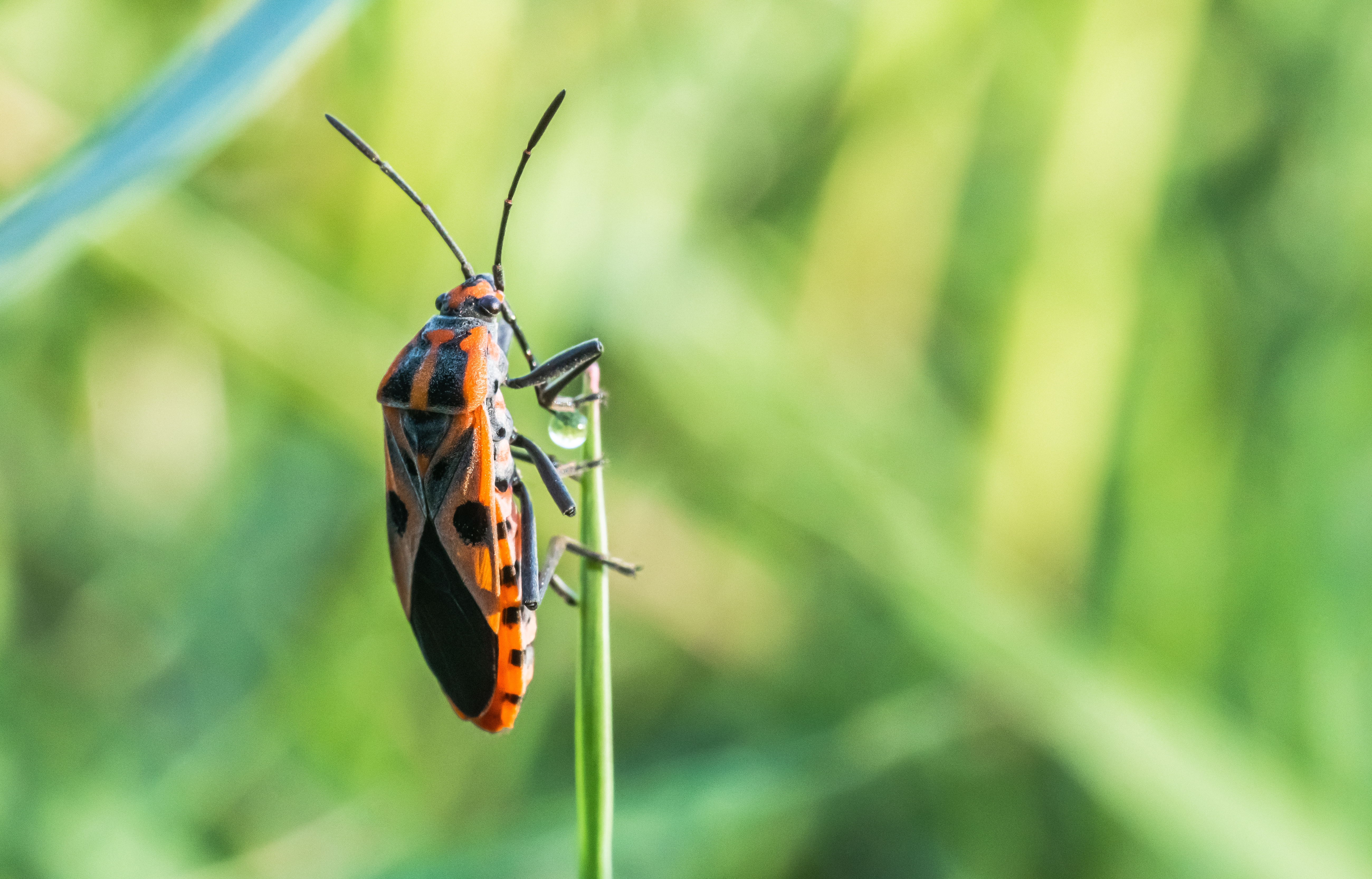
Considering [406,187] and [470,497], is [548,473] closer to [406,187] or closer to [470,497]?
[470,497]

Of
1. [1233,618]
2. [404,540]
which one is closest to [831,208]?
[1233,618]

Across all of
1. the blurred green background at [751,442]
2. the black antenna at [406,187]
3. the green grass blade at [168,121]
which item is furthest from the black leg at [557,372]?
the green grass blade at [168,121]

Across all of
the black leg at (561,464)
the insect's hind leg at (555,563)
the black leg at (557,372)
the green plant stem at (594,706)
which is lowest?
the green plant stem at (594,706)

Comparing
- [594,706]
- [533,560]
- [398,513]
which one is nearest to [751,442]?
[533,560]

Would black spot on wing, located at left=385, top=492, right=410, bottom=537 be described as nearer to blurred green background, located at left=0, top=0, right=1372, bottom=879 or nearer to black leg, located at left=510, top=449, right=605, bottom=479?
black leg, located at left=510, top=449, right=605, bottom=479

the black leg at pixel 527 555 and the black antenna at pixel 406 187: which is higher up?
the black antenna at pixel 406 187

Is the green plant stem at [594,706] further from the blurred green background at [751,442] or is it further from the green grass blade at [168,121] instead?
the blurred green background at [751,442]

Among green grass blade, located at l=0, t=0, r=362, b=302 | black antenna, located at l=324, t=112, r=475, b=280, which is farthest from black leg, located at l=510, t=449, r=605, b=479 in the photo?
green grass blade, located at l=0, t=0, r=362, b=302
